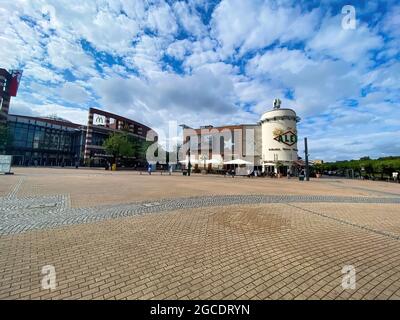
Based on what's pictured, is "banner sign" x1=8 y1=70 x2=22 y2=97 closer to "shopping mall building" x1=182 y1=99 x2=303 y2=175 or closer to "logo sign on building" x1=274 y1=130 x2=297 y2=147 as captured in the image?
"shopping mall building" x1=182 y1=99 x2=303 y2=175

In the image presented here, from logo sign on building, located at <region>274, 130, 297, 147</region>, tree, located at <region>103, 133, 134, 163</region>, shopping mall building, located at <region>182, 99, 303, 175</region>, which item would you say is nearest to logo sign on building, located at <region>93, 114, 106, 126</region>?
tree, located at <region>103, 133, 134, 163</region>

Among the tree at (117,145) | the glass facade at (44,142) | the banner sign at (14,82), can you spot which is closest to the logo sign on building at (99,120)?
the glass facade at (44,142)

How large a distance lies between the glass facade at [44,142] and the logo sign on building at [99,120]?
6473 mm

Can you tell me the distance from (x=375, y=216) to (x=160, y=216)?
26.9 ft

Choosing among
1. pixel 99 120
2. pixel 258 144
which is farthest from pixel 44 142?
pixel 258 144

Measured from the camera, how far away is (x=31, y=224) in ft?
18.8

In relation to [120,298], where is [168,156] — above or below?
above

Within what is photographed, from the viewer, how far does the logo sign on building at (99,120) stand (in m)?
55.0

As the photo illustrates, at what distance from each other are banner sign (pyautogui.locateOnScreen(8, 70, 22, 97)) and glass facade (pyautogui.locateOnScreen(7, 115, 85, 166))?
20.3ft

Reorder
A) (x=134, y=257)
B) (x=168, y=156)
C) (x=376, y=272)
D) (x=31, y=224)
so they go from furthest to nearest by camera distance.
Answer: (x=168, y=156) < (x=31, y=224) < (x=134, y=257) < (x=376, y=272)

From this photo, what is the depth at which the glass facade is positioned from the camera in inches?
2060
